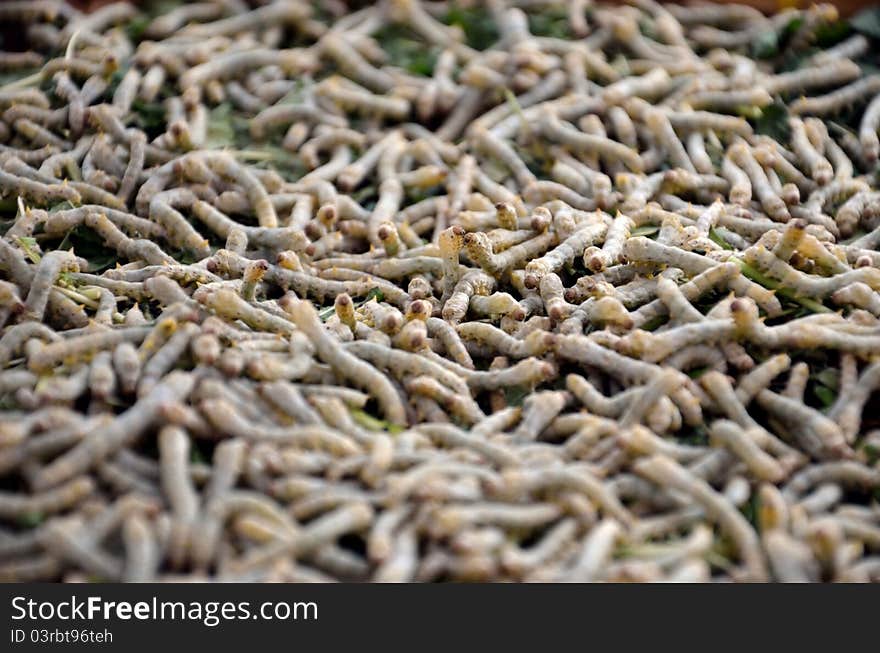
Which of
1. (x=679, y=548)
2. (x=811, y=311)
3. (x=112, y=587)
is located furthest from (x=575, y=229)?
(x=112, y=587)

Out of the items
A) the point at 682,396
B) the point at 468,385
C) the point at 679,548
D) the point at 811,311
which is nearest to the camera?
the point at 679,548

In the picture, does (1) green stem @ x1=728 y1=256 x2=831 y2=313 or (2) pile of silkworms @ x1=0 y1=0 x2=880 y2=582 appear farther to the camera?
(1) green stem @ x1=728 y1=256 x2=831 y2=313

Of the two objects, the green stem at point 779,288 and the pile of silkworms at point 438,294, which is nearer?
the pile of silkworms at point 438,294

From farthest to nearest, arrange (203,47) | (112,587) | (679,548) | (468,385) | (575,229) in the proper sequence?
(203,47) < (575,229) < (468,385) < (679,548) < (112,587)

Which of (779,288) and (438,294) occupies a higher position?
(779,288)

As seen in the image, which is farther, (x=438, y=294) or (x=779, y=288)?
(x=438, y=294)

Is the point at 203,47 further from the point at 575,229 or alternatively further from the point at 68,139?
the point at 575,229

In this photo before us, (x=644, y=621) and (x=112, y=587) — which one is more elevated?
(x=112, y=587)

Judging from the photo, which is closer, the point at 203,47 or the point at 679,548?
the point at 679,548
